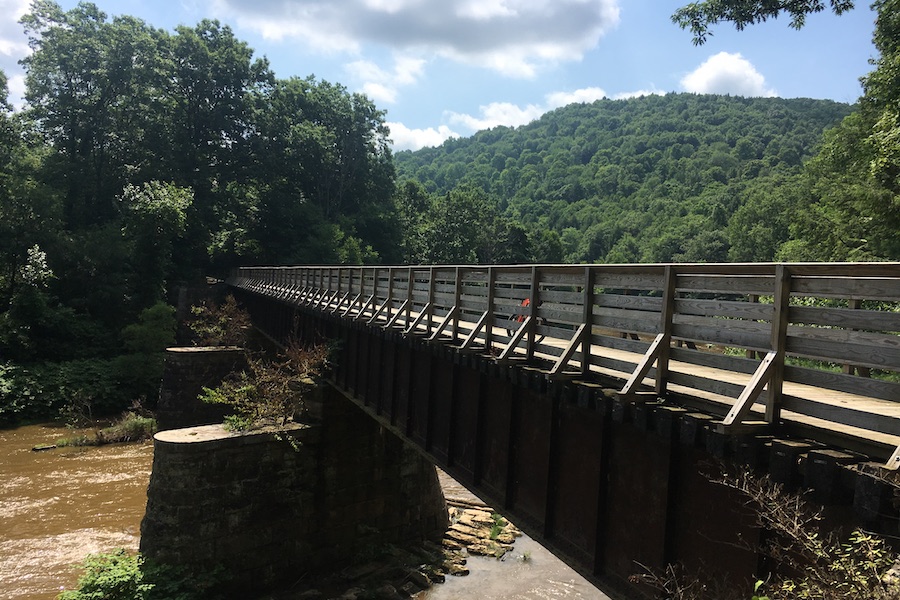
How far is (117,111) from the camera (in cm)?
4322

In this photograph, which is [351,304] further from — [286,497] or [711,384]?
[711,384]

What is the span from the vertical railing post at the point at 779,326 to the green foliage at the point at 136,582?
38.0 feet

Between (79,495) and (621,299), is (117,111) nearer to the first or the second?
(79,495)

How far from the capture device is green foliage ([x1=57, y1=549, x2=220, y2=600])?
10828mm

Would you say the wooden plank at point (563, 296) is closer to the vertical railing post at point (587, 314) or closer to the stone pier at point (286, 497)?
the vertical railing post at point (587, 314)

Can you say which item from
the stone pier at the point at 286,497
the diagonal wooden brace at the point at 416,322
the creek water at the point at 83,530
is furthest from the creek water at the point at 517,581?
the diagonal wooden brace at the point at 416,322

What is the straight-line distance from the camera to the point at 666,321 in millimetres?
4902

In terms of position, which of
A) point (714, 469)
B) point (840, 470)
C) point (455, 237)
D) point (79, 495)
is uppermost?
point (455, 237)

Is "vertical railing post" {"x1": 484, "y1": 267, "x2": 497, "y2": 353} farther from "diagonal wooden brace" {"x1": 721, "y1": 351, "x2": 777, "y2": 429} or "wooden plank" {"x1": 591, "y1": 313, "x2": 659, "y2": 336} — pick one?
"diagonal wooden brace" {"x1": 721, "y1": 351, "x2": 777, "y2": 429}

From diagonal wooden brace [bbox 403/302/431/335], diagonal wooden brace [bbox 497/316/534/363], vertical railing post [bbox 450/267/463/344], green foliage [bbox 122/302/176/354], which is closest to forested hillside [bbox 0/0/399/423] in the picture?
green foliage [bbox 122/302/176/354]

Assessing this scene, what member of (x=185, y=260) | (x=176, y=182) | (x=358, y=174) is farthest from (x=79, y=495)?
(x=358, y=174)

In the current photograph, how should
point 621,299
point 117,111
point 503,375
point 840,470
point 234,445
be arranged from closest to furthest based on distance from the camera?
point 840,470
point 621,299
point 503,375
point 234,445
point 117,111

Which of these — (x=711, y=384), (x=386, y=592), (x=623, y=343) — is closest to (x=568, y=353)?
(x=623, y=343)

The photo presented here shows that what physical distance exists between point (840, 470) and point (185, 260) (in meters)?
46.7
